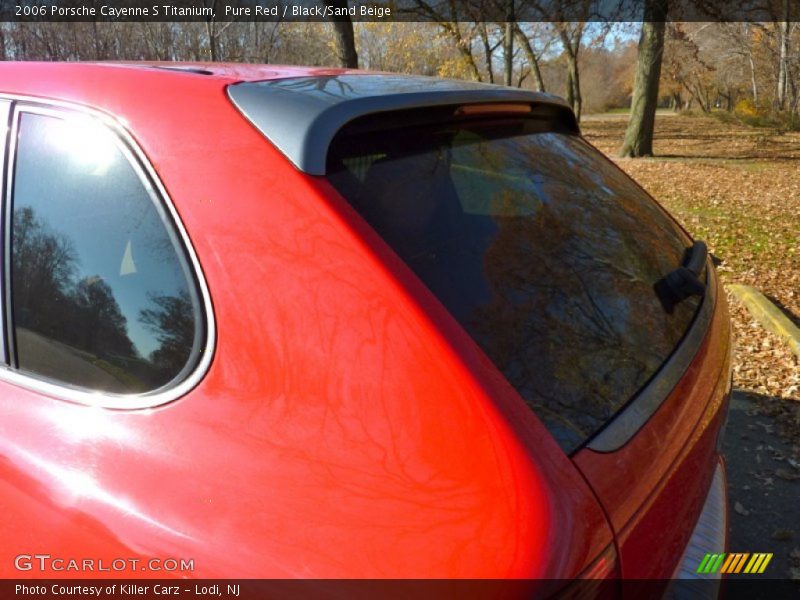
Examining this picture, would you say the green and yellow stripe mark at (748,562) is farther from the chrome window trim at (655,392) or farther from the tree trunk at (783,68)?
the tree trunk at (783,68)

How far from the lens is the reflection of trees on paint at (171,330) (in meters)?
1.33

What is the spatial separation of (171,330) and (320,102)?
56 centimetres

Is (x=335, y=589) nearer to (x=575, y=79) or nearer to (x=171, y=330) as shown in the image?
(x=171, y=330)

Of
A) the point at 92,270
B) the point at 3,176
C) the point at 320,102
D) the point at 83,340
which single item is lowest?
the point at 83,340

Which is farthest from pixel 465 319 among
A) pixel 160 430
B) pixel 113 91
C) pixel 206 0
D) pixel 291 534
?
pixel 206 0

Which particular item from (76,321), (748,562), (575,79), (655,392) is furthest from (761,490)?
(575,79)

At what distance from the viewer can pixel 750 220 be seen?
8.83 m

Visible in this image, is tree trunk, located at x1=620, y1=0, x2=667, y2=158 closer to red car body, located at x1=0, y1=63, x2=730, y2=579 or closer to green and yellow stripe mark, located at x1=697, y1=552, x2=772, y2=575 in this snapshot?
green and yellow stripe mark, located at x1=697, y1=552, x2=772, y2=575

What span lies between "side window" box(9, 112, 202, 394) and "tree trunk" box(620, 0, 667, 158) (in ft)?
53.0

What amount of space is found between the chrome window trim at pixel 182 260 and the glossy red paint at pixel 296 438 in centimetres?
2

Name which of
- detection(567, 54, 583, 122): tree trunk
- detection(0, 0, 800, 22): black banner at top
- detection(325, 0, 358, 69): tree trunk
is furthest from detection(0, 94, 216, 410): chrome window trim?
detection(567, 54, 583, 122): tree trunk

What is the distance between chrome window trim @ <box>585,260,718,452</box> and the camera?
125 centimetres

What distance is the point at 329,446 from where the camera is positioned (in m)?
1.14

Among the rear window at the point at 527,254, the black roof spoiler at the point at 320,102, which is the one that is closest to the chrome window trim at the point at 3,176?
the black roof spoiler at the point at 320,102
